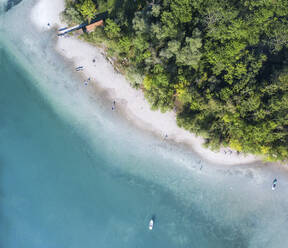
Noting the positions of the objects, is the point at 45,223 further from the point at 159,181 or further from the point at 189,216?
the point at 189,216

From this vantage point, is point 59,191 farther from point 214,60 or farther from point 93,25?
point 214,60

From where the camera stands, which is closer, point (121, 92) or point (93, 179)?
point (121, 92)

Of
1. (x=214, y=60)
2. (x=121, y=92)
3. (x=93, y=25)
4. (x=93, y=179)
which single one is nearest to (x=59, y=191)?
(x=93, y=179)

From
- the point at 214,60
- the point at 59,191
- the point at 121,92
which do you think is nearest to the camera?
the point at 214,60

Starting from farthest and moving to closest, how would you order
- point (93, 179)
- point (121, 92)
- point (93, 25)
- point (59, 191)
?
point (93, 179) → point (59, 191) → point (121, 92) → point (93, 25)

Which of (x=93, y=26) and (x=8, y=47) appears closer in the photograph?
(x=93, y=26)

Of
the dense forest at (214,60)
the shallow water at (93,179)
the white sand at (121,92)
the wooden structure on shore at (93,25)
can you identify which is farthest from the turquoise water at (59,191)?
the dense forest at (214,60)

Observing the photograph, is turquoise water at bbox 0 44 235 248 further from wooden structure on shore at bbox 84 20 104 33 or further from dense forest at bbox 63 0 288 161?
dense forest at bbox 63 0 288 161

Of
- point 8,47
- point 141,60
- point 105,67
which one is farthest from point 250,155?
point 8,47
